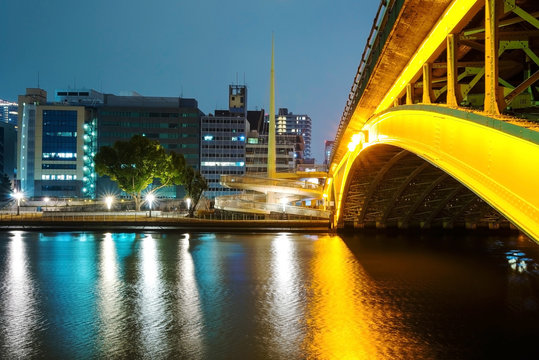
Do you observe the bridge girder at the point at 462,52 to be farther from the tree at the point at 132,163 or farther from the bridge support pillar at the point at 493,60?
the tree at the point at 132,163

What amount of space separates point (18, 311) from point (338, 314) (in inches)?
428

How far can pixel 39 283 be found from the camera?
2192cm

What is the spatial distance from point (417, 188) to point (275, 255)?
1303 centimetres

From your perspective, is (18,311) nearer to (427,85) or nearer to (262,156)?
(427,85)

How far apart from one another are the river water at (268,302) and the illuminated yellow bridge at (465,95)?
15.3ft

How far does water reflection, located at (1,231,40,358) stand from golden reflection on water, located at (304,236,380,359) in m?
7.60

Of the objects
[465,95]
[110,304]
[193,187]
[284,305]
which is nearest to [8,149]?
→ [193,187]

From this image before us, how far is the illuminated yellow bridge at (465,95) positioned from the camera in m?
7.95

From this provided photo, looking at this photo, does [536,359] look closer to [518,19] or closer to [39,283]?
[518,19]

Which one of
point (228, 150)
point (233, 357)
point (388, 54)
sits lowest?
point (233, 357)

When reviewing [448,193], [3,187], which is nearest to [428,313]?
[448,193]

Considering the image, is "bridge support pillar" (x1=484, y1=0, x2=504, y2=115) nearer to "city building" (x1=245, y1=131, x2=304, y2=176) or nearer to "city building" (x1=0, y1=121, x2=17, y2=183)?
"city building" (x1=245, y1=131, x2=304, y2=176)

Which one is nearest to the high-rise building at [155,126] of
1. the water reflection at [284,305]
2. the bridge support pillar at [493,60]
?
the water reflection at [284,305]

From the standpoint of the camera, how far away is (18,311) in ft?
55.2
